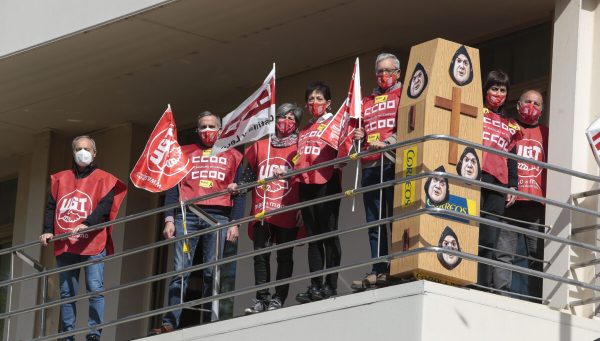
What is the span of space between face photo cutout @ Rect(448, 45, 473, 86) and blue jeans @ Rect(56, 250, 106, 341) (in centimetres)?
374

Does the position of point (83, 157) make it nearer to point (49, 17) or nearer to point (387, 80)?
point (49, 17)

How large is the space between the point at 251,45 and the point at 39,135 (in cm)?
421

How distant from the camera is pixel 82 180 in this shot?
1393 centimetres

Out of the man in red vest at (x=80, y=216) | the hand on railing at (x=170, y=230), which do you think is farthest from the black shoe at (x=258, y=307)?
the man in red vest at (x=80, y=216)

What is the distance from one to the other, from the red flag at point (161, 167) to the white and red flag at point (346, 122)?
1.39 m

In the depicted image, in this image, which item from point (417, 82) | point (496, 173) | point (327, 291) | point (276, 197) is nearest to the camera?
point (417, 82)

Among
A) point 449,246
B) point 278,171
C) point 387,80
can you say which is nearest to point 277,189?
point 278,171

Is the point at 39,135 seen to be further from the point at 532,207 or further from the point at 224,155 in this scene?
the point at 532,207

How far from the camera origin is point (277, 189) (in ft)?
42.1

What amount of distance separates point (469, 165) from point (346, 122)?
1362 mm

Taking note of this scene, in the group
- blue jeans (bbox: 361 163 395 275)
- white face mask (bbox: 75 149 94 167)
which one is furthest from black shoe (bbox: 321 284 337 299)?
white face mask (bbox: 75 149 94 167)

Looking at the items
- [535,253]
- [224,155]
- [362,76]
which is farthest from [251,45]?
[535,253]

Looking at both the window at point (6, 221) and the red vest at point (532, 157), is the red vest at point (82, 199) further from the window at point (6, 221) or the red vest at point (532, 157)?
the window at point (6, 221)

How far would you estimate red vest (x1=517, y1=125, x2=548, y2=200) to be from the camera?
12531 millimetres
